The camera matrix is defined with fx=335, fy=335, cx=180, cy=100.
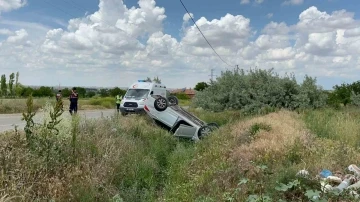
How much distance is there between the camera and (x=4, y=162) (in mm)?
6113

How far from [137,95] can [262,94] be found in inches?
360

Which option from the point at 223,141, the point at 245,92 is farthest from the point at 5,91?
the point at 223,141

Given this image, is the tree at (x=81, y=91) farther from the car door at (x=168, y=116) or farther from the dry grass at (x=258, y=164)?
the dry grass at (x=258, y=164)

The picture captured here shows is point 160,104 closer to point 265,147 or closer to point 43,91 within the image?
point 265,147

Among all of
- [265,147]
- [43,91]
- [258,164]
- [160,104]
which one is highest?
[43,91]

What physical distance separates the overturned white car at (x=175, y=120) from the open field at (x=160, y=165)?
3138mm

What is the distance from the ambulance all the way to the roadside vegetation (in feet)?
36.8

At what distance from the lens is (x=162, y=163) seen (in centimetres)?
970

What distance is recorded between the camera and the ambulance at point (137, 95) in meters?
22.4

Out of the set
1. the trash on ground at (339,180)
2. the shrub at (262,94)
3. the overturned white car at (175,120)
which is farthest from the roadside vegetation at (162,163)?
the shrub at (262,94)

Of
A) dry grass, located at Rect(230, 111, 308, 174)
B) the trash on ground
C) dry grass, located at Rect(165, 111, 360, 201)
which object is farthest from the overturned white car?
the trash on ground

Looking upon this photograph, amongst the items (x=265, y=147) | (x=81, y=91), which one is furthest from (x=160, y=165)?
(x=81, y=91)

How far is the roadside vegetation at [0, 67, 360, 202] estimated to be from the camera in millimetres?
5605

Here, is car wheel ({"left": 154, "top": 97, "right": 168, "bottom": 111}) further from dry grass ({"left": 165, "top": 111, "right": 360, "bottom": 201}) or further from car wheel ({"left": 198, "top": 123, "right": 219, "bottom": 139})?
dry grass ({"left": 165, "top": 111, "right": 360, "bottom": 201})
